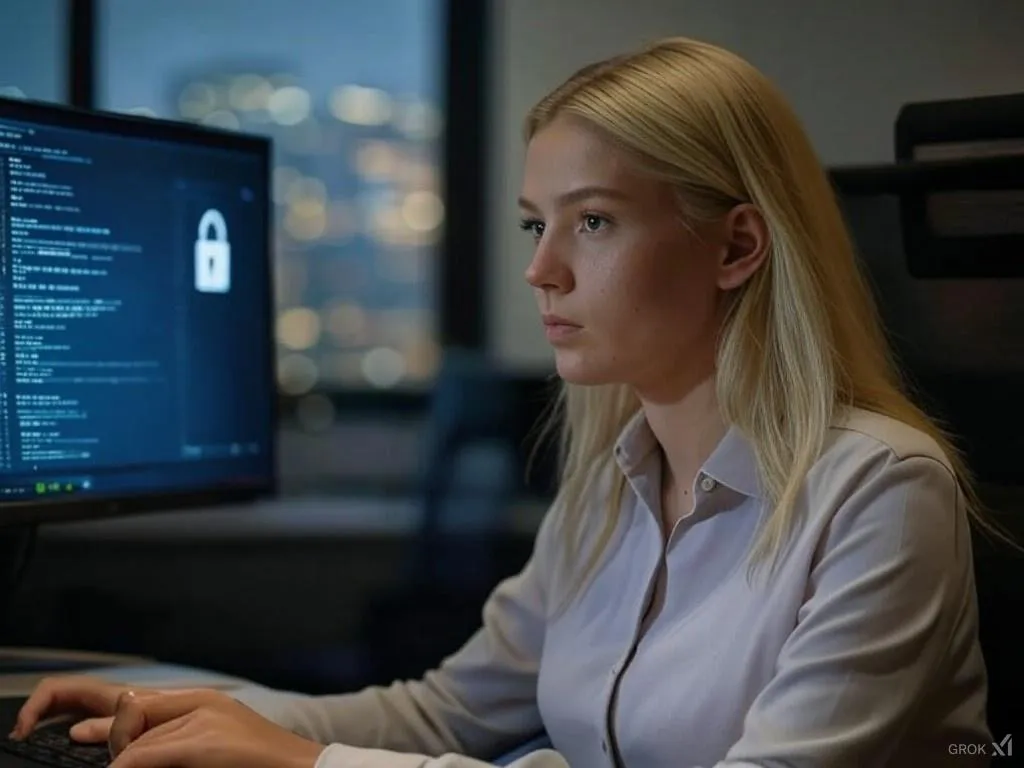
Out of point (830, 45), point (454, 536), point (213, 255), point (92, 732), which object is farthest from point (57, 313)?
point (454, 536)

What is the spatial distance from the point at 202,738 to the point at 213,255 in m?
0.69

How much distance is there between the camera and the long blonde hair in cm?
124

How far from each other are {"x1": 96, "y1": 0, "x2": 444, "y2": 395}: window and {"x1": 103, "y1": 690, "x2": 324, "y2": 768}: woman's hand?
172cm

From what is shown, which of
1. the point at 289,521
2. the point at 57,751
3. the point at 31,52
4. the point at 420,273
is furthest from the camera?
the point at 420,273

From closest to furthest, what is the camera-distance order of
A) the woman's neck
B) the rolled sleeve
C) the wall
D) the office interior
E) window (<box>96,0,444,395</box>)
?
the rolled sleeve < the woman's neck < the office interior < the wall < window (<box>96,0,444,395</box>)

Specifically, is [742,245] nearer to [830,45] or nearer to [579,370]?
[579,370]

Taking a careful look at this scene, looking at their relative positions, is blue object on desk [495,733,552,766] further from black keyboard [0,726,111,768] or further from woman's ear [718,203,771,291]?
woman's ear [718,203,771,291]

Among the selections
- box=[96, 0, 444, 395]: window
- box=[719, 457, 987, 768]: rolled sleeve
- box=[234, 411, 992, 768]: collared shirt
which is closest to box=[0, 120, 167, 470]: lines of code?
box=[234, 411, 992, 768]: collared shirt

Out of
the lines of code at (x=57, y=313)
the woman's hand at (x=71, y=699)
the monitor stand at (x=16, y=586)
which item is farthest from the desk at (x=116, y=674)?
the lines of code at (x=57, y=313)

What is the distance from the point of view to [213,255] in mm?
1671

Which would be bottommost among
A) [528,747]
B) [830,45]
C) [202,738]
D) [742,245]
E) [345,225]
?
[528,747]

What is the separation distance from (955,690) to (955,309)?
0.41m

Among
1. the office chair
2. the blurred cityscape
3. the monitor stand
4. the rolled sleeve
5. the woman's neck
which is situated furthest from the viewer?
the blurred cityscape

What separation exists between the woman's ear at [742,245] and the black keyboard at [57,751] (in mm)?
672
